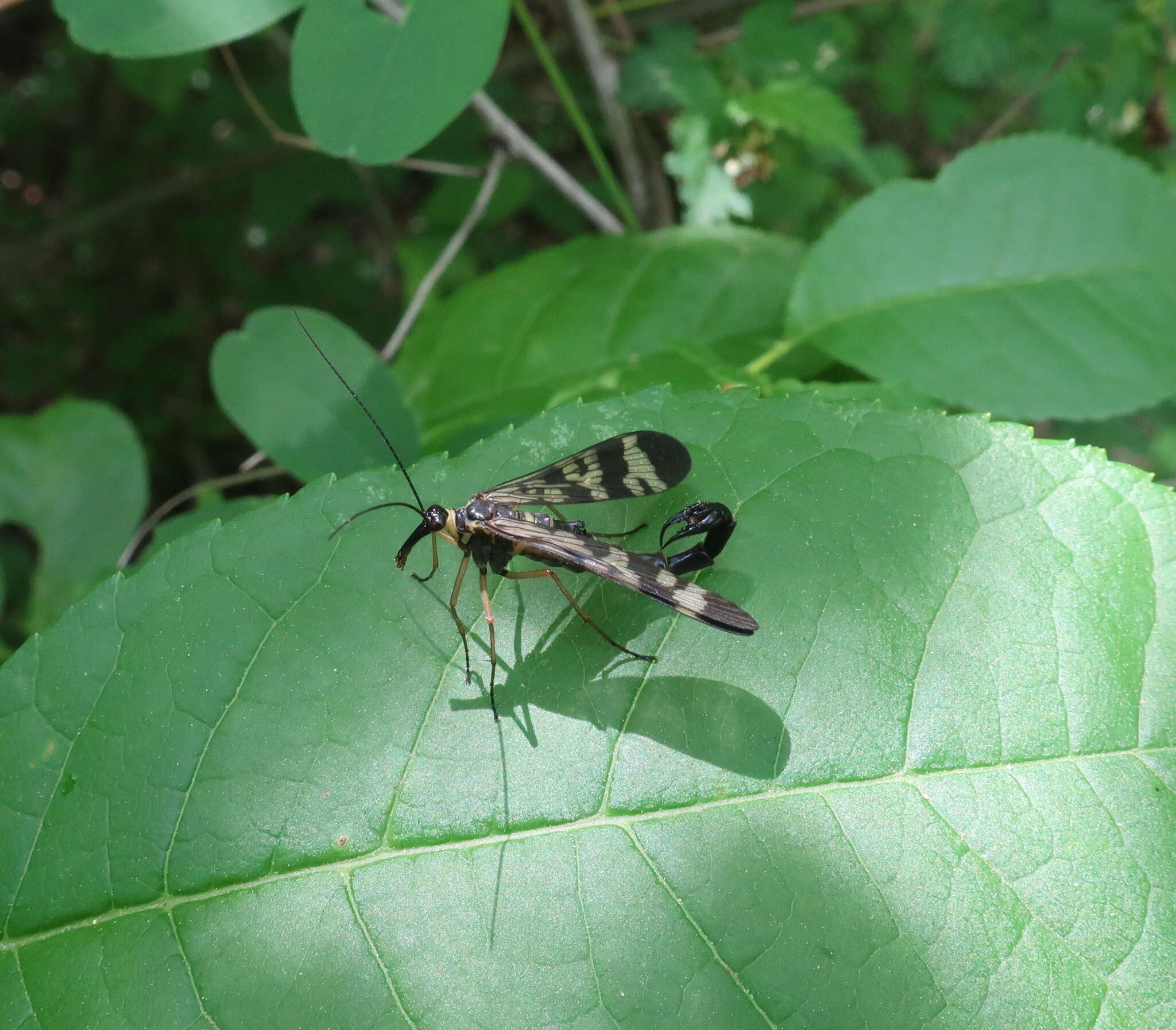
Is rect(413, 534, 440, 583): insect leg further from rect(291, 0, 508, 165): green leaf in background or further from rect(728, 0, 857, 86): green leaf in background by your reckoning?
rect(728, 0, 857, 86): green leaf in background

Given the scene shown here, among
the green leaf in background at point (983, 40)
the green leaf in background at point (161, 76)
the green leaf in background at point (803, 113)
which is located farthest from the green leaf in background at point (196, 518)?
the green leaf in background at point (983, 40)

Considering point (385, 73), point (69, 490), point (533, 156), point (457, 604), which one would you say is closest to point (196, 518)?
point (69, 490)

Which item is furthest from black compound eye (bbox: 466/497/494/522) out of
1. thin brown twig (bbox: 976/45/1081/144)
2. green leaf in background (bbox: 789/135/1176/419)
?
thin brown twig (bbox: 976/45/1081/144)

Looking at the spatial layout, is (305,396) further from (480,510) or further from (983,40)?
(983,40)

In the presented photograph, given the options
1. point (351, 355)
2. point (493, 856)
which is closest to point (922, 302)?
point (351, 355)

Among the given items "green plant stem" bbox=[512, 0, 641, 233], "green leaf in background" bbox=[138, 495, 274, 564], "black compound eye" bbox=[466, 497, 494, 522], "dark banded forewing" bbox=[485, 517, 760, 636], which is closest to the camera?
"dark banded forewing" bbox=[485, 517, 760, 636]

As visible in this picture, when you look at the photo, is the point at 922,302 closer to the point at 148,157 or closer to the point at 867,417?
the point at 867,417
